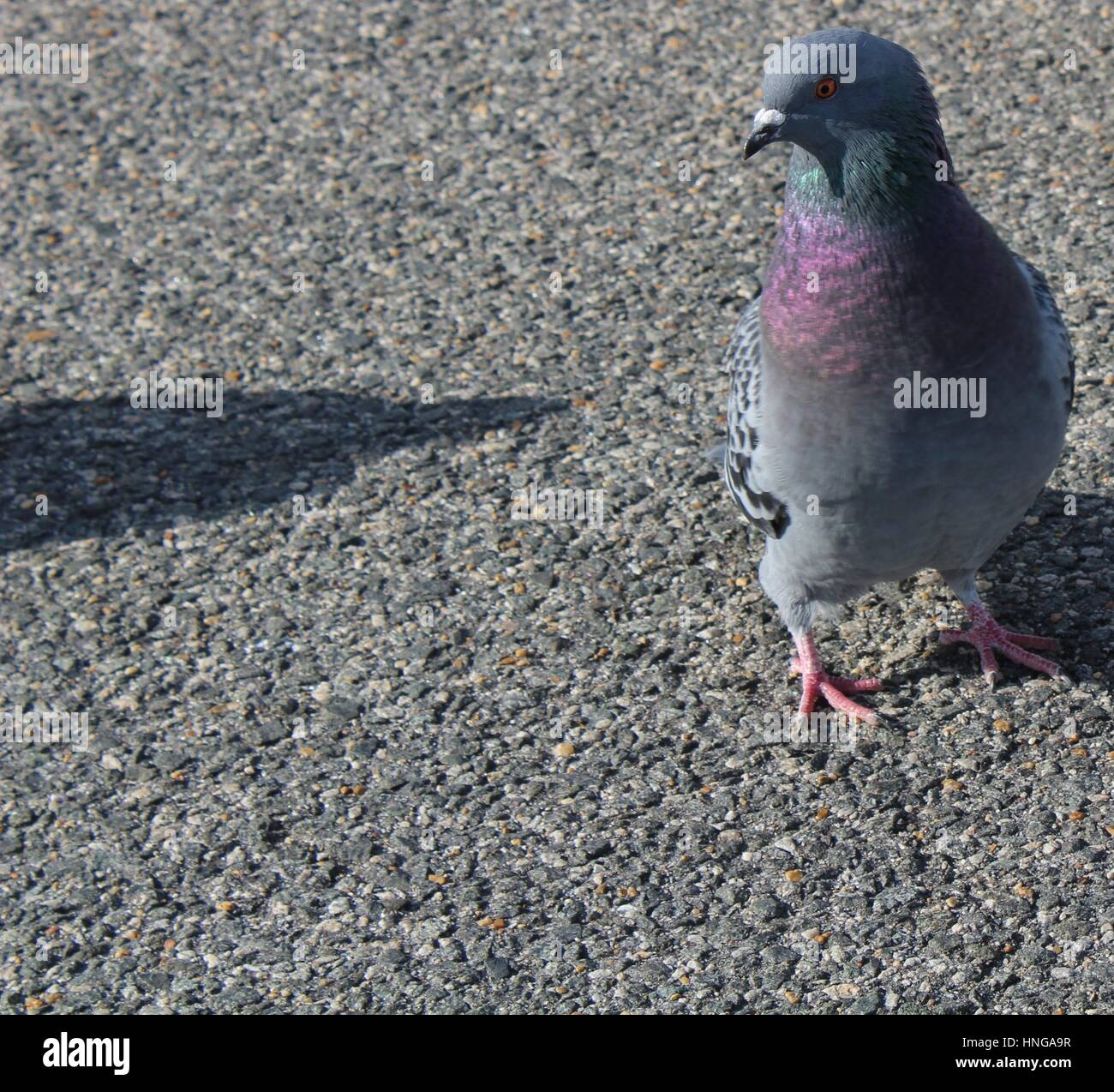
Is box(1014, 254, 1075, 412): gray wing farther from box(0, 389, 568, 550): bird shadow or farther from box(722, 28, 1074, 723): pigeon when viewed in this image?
box(0, 389, 568, 550): bird shadow

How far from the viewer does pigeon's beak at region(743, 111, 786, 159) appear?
4.23m

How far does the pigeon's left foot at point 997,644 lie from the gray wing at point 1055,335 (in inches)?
31.0

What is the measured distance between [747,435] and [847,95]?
1.10m

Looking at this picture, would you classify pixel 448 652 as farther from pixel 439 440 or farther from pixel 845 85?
pixel 845 85

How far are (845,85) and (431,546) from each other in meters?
2.55

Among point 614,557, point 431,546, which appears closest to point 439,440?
point 431,546

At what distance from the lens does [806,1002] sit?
404 centimetres

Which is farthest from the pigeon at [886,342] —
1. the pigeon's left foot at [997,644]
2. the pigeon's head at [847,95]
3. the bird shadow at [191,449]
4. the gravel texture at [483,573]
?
the bird shadow at [191,449]

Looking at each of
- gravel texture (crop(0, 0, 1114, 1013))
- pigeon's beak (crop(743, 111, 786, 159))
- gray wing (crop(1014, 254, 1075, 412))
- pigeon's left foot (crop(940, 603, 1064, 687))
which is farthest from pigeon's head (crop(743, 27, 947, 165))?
gravel texture (crop(0, 0, 1114, 1013))

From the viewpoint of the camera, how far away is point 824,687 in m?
5.00

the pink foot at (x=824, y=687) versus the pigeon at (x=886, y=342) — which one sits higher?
the pigeon at (x=886, y=342)

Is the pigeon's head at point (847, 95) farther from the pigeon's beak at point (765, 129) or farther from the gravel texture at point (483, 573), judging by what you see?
the gravel texture at point (483, 573)

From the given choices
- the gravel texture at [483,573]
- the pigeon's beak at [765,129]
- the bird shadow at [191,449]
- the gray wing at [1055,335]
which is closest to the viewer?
the pigeon's beak at [765,129]

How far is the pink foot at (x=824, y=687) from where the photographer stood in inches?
194
